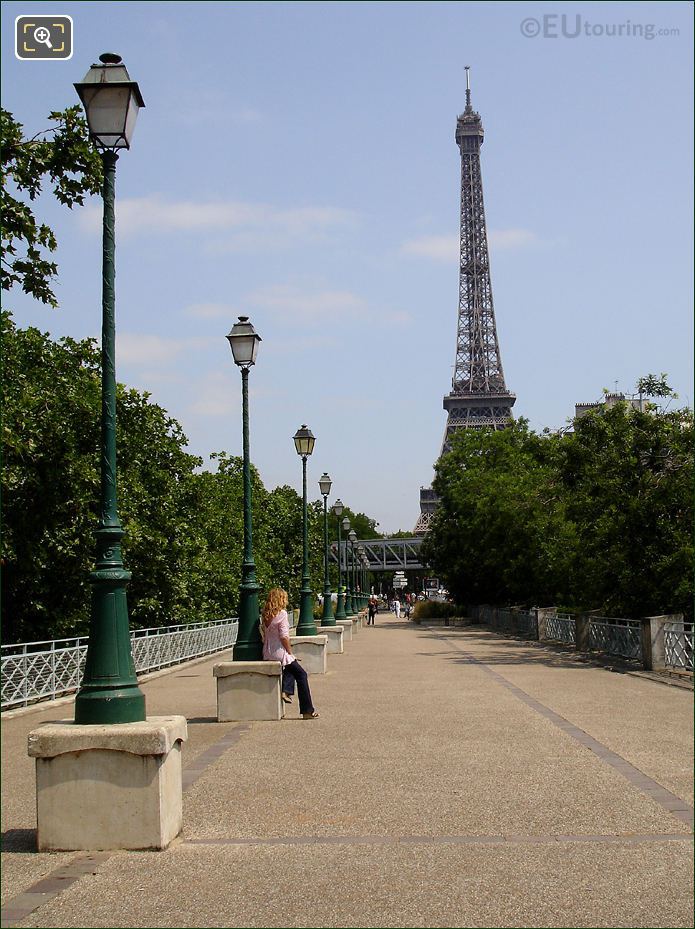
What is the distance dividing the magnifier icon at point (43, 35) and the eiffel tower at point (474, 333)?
12344cm

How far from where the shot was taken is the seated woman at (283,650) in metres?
13.8

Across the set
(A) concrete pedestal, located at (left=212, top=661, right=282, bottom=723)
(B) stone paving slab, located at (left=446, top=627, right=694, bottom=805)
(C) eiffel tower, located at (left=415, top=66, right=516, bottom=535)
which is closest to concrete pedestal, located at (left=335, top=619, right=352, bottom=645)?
(B) stone paving slab, located at (left=446, top=627, right=694, bottom=805)

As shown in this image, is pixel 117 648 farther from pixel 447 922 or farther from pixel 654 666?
pixel 654 666

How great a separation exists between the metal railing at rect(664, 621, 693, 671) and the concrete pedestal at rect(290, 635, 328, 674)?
6.39 meters

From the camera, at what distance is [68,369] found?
25.6 m

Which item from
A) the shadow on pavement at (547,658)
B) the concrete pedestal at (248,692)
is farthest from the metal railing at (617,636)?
the concrete pedestal at (248,692)

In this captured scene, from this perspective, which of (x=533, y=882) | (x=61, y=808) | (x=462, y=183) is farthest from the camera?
(x=462, y=183)

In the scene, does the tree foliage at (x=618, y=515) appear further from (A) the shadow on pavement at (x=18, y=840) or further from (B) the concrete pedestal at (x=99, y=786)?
(B) the concrete pedestal at (x=99, y=786)

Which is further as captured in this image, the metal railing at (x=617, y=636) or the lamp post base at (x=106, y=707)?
the metal railing at (x=617, y=636)

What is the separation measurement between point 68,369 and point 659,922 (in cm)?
2228

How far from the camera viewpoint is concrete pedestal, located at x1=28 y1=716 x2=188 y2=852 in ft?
22.2

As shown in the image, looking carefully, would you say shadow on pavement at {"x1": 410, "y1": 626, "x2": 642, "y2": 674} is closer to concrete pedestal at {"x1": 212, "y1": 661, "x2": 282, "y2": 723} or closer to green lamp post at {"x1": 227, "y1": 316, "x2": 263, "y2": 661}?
green lamp post at {"x1": 227, "y1": 316, "x2": 263, "y2": 661}

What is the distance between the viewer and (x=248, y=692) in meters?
13.9

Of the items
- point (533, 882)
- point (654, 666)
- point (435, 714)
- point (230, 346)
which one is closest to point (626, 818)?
point (533, 882)
